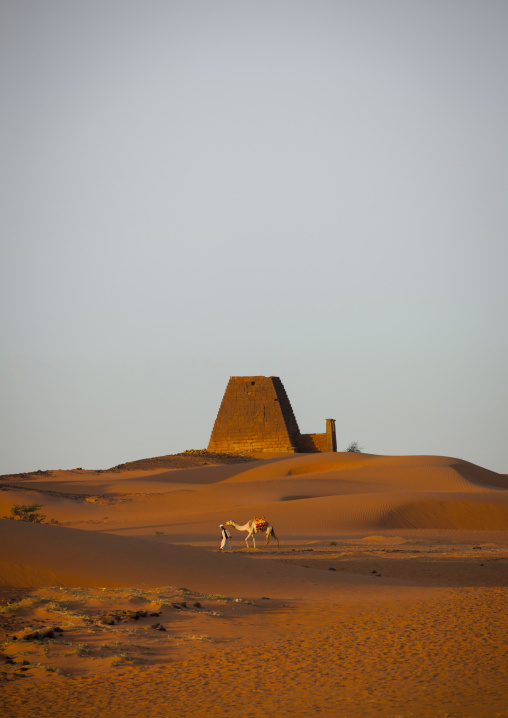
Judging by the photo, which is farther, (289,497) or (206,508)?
(289,497)

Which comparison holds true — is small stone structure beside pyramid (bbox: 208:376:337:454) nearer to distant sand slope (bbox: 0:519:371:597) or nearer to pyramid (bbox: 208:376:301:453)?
pyramid (bbox: 208:376:301:453)

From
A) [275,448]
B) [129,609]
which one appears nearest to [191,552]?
[129,609]

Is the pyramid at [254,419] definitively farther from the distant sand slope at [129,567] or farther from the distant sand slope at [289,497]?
the distant sand slope at [129,567]

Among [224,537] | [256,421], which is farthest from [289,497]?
[256,421]

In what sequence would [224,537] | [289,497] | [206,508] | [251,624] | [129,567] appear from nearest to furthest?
[251,624]
[129,567]
[224,537]
[206,508]
[289,497]

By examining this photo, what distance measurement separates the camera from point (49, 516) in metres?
26.8

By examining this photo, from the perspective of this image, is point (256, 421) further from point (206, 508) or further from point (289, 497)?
point (206, 508)

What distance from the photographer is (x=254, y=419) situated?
45.3 m

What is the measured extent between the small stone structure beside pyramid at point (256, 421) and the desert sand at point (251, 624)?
21769 millimetres

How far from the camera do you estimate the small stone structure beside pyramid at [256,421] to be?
148ft

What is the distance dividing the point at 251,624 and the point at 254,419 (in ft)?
119

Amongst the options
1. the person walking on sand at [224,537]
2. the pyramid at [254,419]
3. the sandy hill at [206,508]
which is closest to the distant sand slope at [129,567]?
the sandy hill at [206,508]

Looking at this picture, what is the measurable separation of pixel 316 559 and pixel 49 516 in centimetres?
1323

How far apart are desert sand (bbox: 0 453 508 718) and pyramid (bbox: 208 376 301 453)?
2174 cm
